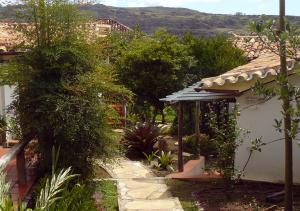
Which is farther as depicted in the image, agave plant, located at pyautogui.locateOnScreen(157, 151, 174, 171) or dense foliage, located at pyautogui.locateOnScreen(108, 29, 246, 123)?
dense foliage, located at pyautogui.locateOnScreen(108, 29, 246, 123)

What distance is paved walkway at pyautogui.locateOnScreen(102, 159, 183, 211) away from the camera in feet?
27.3

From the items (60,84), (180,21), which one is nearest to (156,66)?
(60,84)

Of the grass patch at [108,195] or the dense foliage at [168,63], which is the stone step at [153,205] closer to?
the grass patch at [108,195]

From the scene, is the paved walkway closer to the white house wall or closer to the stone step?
the stone step

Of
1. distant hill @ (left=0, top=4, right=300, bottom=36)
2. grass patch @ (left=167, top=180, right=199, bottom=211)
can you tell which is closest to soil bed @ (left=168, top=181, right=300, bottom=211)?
grass patch @ (left=167, top=180, right=199, bottom=211)

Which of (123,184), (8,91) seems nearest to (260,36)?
(123,184)

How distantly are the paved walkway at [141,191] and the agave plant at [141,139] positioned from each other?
57.3 inches

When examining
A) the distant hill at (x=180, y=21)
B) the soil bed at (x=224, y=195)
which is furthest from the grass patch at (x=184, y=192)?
the distant hill at (x=180, y=21)

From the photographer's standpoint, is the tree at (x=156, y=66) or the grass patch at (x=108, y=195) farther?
the tree at (x=156, y=66)

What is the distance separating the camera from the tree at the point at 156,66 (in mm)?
16203

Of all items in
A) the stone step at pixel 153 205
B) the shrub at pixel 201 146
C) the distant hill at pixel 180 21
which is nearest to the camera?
the stone step at pixel 153 205

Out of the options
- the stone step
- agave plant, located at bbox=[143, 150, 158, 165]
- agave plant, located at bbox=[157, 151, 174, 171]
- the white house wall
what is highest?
the white house wall

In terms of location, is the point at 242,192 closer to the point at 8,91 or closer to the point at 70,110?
the point at 70,110

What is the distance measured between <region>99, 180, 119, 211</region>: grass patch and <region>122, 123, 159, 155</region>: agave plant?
3.54m
